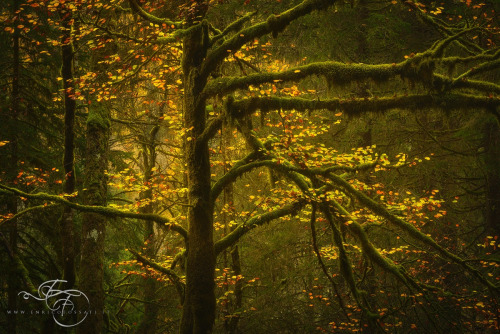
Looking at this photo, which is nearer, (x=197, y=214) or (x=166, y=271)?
(x=197, y=214)

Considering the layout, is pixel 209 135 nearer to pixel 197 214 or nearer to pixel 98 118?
pixel 197 214

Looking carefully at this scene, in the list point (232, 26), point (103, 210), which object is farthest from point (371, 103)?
point (103, 210)

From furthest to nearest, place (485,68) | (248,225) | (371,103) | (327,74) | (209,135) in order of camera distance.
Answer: (248,225)
(209,135)
(327,74)
(371,103)
(485,68)

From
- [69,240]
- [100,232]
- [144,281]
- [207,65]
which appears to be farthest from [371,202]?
[144,281]

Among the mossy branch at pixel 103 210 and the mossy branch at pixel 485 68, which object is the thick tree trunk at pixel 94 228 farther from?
the mossy branch at pixel 485 68

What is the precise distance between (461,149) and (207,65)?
8756 mm

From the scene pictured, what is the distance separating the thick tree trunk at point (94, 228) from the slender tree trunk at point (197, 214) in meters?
1.71

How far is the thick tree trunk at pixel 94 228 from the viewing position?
282 inches

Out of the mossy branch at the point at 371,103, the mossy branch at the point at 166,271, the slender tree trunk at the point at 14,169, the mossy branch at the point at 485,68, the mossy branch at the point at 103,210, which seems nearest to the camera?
the mossy branch at the point at 485,68

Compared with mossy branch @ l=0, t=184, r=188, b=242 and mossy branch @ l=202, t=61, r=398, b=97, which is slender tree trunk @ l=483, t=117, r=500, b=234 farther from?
mossy branch @ l=0, t=184, r=188, b=242
